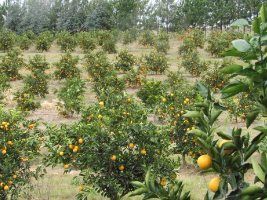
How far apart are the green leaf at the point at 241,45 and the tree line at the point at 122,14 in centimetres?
3984

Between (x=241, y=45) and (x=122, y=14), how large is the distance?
136ft

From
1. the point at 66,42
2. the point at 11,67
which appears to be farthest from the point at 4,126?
the point at 66,42

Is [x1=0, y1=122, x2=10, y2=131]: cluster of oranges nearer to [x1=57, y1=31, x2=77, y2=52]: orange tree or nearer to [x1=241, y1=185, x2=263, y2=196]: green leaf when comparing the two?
[x1=241, y1=185, x2=263, y2=196]: green leaf

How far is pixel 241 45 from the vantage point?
3.91 feet

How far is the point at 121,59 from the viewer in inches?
809

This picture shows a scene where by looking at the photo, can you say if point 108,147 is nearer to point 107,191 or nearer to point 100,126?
point 100,126

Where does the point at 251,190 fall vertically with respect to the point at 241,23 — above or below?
below

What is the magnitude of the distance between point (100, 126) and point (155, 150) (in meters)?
0.77

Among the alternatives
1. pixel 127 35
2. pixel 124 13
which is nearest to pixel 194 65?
pixel 127 35

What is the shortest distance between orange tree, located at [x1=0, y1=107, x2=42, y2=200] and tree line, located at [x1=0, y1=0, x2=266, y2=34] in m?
35.3

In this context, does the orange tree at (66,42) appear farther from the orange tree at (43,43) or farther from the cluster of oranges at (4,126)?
the cluster of oranges at (4,126)

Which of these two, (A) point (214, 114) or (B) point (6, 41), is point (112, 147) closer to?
(A) point (214, 114)

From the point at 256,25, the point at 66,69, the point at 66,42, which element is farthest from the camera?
the point at 66,42

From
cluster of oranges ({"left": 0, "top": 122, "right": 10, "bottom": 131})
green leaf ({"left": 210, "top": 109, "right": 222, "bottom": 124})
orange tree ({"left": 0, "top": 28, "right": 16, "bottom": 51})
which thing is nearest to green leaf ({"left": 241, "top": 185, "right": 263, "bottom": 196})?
green leaf ({"left": 210, "top": 109, "right": 222, "bottom": 124})
